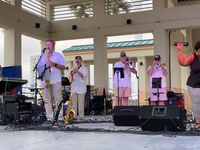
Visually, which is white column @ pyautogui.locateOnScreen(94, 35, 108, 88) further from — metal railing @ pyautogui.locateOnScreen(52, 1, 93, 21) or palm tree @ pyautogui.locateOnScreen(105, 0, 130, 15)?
metal railing @ pyautogui.locateOnScreen(52, 1, 93, 21)

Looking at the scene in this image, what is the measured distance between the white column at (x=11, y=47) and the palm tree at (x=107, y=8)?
251cm

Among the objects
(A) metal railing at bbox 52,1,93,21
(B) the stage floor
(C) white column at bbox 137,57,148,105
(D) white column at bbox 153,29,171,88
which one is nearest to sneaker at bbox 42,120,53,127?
(B) the stage floor

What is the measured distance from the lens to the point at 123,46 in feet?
59.0

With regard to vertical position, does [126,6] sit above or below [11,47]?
above

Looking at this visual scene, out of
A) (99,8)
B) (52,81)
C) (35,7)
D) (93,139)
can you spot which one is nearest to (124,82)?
(52,81)

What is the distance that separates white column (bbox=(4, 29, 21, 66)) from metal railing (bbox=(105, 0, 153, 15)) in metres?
2.94

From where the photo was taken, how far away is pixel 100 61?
482 inches

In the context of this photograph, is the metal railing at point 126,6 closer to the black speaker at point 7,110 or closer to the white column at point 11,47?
the white column at point 11,47

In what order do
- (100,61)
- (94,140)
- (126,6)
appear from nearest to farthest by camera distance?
(94,140)
(100,61)
(126,6)

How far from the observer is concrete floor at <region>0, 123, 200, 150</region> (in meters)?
3.93

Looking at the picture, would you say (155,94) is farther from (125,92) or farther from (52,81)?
(52,81)

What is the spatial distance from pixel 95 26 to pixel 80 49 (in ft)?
19.7

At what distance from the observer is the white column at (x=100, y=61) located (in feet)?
40.1

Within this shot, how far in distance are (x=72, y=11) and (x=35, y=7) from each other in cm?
128
